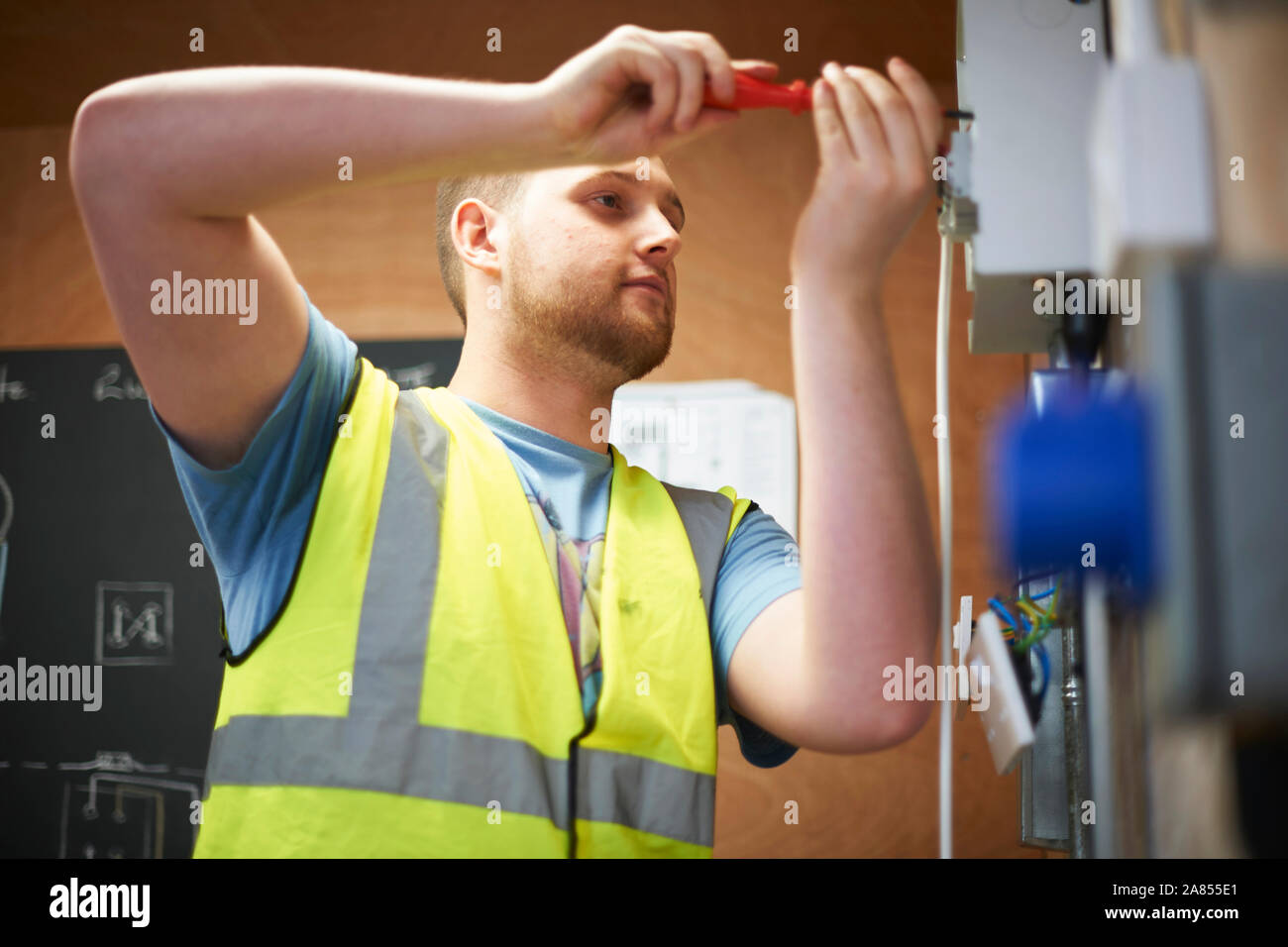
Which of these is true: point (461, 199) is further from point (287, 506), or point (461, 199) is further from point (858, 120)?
point (858, 120)

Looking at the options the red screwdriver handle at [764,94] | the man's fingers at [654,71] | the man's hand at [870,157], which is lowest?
the man's hand at [870,157]

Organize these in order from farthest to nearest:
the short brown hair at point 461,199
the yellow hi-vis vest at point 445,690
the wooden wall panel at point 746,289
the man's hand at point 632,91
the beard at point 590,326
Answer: the wooden wall panel at point 746,289
the short brown hair at point 461,199
the beard at point 590,326
the yellow hi-vis vest at point 445,690
the man's hand at point 632,91

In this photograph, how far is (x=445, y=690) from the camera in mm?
764

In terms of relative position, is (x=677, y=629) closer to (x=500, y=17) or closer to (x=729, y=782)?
(x=729, y=782)

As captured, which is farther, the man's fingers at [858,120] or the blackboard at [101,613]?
the blackboard at [101,613]

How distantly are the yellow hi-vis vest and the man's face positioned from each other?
0.15m

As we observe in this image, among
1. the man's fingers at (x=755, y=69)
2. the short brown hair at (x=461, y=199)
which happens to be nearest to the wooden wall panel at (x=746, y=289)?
the short brown hair at (x=461, y=199)

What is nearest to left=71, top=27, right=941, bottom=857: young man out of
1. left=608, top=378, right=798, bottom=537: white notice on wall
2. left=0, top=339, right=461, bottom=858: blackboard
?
left=608, top=378, right=798, bottom=537: white notice on wall

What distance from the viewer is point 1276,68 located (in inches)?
17.7

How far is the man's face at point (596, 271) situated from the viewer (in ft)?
3.19

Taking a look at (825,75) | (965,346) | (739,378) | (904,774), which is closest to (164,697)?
(739,378)

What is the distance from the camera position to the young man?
2.08 ft

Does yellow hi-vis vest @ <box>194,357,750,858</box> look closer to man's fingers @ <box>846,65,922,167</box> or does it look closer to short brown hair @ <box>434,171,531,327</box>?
short brown hair @ <box>434,171,531,327</box>

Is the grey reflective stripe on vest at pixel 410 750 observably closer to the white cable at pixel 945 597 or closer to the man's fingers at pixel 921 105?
the white cable at pixel 945 597
